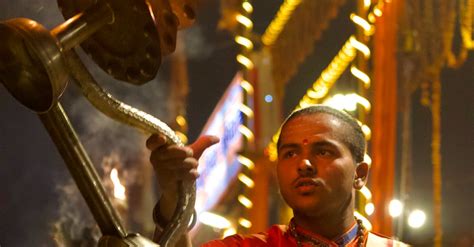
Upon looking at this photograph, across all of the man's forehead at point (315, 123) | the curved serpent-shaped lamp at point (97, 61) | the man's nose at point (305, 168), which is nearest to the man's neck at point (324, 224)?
the man's nose at point (305, 168)

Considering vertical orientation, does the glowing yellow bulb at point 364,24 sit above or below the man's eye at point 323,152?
above

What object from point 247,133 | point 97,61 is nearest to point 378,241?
point 97,61

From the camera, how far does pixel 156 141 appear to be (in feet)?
3.58

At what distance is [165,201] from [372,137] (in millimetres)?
1790

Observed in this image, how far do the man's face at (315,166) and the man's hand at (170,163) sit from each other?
558 mm

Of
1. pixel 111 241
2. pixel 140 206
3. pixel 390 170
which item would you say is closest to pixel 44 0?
pixel 111 241

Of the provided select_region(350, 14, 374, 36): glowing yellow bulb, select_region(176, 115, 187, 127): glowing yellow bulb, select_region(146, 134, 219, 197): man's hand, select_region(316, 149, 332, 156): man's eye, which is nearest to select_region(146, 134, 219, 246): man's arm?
select_region(146, 134, 219, 197): man's hand

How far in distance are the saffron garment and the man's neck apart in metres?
0.01

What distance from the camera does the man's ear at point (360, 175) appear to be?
6.35ft

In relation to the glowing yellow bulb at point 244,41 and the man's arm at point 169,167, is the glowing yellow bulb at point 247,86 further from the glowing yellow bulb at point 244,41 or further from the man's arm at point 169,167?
the man's arm at point 169,167

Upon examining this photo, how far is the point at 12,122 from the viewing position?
131 cm

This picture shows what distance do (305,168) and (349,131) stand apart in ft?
0.80

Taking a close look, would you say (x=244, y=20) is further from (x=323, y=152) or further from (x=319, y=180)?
(x=319, y=180)

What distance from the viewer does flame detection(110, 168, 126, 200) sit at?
2127 mm
